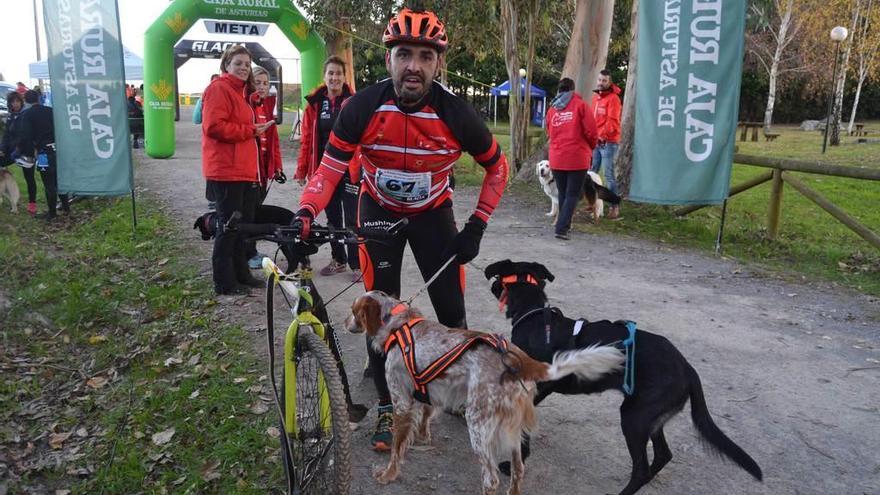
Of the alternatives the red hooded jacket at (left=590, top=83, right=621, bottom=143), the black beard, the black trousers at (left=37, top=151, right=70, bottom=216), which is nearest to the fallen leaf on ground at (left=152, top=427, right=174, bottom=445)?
the black beard

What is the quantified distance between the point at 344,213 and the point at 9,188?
25.1 feet

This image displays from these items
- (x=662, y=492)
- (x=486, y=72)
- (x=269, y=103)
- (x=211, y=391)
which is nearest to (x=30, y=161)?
(x=269, y=103)

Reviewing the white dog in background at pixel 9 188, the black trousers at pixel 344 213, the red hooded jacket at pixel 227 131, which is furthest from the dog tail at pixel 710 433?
the white dog in background at pixel 9 188

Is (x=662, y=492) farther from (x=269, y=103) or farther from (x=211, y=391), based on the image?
(x=269, y=103)

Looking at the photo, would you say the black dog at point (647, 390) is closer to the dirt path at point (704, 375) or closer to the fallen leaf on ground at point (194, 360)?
the dirt path at point (704, 375)

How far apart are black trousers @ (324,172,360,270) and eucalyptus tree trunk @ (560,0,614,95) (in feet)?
22.9

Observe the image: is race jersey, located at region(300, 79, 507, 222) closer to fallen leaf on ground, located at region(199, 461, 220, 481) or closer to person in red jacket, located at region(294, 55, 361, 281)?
fallen leaf on ground, located at region(199, 461, 220, 481)

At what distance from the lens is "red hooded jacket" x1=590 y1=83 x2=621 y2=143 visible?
34.8 feet

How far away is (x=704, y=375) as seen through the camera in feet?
15.2

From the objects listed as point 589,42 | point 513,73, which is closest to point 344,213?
point 589,42

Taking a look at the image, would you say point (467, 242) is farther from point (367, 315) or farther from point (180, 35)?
point (180, 35)

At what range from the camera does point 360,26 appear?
2075 centimetres

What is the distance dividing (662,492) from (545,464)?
24.1 inches

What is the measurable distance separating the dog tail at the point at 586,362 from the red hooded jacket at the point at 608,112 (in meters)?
8.42
